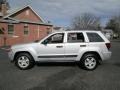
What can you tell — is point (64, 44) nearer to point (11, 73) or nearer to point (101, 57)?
point (101, 57)

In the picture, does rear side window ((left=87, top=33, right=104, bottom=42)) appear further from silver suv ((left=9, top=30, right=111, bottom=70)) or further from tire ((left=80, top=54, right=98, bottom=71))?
tire ((left=80, top=54, right=98, bottom=71))

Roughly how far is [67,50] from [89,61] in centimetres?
107

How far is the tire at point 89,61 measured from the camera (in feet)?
→ 32.7

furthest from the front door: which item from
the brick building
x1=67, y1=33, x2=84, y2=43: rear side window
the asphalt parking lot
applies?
the brick building

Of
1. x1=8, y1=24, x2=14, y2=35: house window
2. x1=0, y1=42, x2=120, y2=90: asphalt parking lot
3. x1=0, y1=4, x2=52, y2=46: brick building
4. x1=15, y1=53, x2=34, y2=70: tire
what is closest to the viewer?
x1=0, y1=42, x2=120, y2=90: asphalt parking lot

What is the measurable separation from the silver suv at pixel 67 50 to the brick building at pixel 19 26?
61.2 ft

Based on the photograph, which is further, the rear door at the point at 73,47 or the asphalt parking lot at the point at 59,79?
the rear door at the point at 73,47

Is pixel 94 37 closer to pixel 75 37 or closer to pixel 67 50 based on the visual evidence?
pixel 75 37

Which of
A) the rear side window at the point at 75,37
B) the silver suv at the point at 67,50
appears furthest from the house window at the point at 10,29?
the rear side window at the point at 75,37

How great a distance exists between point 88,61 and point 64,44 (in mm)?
1282

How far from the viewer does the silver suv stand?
10.0 meters

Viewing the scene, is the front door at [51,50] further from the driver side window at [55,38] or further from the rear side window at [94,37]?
the rear side window at [94,37]

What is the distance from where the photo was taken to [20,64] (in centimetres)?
1024

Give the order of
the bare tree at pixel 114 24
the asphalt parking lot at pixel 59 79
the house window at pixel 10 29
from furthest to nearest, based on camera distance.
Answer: the bare tree at pixel 114 24, the house window at pixel 10 29, the asphalt parking lot at pixel 59 79
